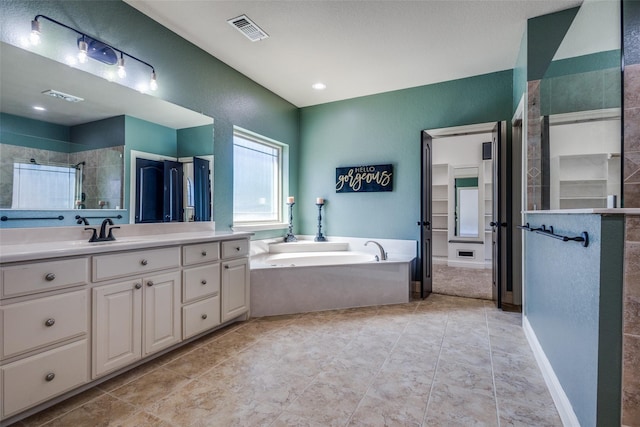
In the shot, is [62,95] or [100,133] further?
[100,133]

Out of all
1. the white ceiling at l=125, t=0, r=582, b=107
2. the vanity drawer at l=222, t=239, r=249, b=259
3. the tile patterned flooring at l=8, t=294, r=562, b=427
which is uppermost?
the white ceiling at l=125, t=0, r=582, b=107

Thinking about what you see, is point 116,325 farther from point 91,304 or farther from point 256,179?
point 256,179

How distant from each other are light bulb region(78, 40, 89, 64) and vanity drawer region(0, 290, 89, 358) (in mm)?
1523

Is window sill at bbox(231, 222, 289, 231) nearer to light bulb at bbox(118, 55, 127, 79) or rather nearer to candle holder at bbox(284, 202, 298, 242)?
candle holder at bbox(284, 202, 298, 242)

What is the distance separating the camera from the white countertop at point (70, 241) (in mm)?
1450

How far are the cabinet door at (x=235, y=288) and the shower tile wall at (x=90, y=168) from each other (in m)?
0.99

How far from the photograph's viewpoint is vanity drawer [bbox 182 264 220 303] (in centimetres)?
Result: 223

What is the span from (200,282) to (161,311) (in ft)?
1.17

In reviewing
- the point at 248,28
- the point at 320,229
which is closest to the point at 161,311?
the point at 248,28

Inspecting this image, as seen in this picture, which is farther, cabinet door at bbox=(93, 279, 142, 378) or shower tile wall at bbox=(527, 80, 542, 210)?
shower tile wall at bbox=(527, 80, 542, 210)

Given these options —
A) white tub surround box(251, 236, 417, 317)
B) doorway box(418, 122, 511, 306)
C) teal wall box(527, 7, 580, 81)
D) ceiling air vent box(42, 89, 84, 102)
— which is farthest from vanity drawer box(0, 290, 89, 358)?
doorway box(418, 122, 511, 306)

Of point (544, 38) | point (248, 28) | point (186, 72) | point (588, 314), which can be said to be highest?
point (248, 28)

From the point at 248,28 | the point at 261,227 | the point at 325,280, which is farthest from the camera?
the point at 261,227

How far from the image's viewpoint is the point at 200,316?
7.67ft
